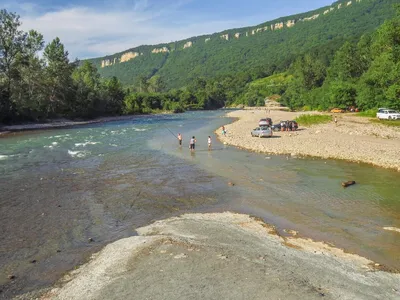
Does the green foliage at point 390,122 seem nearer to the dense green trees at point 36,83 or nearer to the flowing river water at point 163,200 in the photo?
the flowing river water at point 163,200

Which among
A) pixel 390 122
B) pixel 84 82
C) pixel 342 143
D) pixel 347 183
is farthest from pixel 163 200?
pixel 84 82

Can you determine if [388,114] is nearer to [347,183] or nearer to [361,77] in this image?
[361,77]

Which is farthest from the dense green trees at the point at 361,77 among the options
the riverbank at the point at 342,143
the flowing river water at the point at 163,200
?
the flowing river water at the point at 163,200

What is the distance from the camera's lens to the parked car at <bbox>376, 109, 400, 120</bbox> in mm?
60656

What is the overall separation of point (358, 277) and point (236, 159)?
25485 mm

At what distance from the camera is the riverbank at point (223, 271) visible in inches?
413

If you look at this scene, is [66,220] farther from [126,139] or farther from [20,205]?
[126,139]

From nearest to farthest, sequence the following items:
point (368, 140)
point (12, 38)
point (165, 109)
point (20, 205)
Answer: point (20, 205)
point (368, 140)
point (12, 38)
point (165, 109)

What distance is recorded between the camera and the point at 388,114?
61.9 m

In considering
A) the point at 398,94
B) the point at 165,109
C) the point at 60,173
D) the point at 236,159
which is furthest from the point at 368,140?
the point at 165,109

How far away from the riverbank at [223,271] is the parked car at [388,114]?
2136 inches

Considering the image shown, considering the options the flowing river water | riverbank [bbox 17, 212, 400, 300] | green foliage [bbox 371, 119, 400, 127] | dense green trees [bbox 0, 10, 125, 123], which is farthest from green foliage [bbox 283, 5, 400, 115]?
dense green trees [bbox 0, 10, 125, 123]

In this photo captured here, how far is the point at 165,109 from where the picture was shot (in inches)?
6880

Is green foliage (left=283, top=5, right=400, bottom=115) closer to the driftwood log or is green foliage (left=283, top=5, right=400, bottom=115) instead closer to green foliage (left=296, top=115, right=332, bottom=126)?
green foliage (left=296, top=115, right=332, bottom=126)
